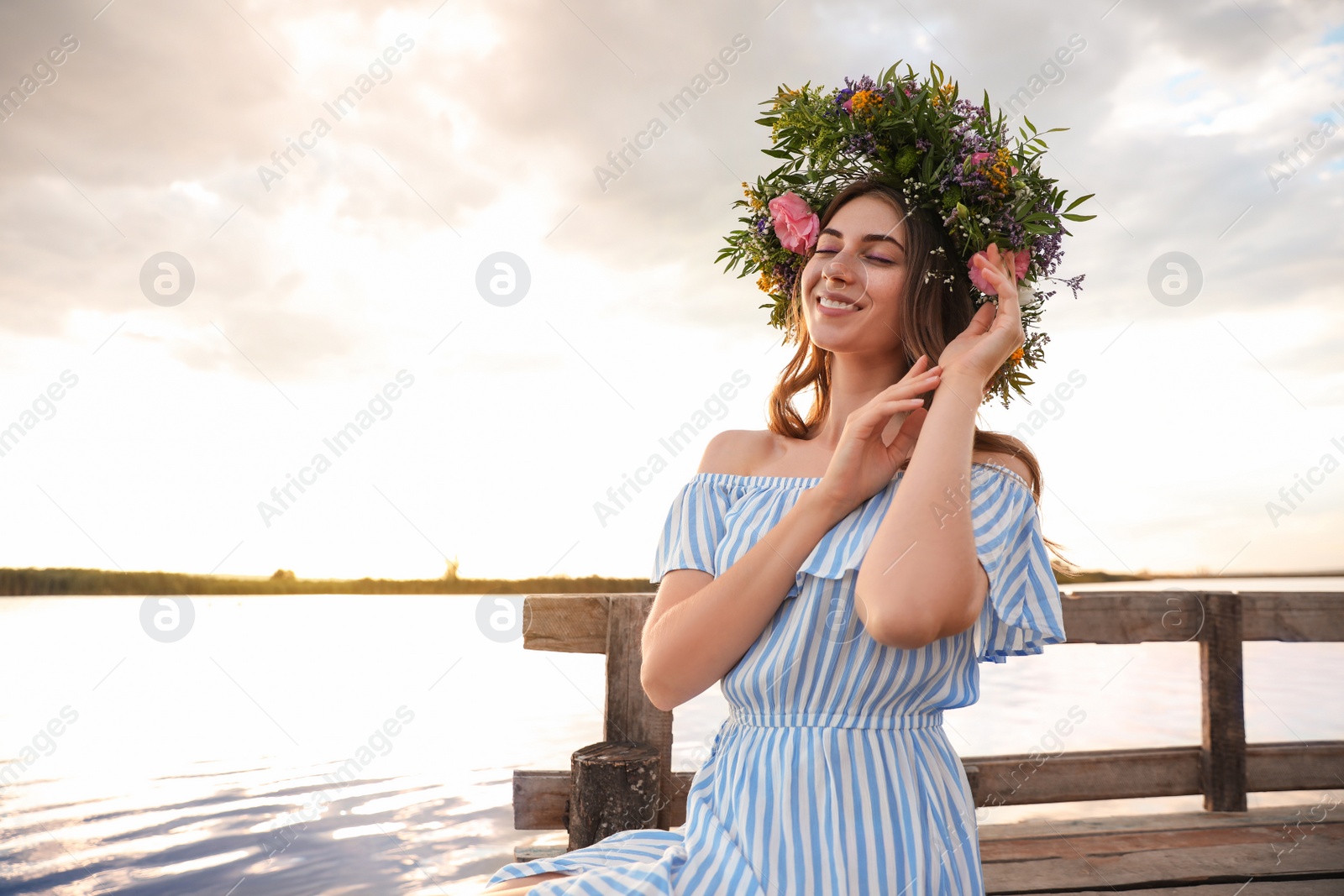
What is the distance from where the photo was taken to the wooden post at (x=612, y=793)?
2.73m

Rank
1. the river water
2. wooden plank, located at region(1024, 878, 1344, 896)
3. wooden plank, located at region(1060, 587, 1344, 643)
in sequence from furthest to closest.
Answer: the river water
wooden plank, located at region(1060, 587, 1344, 643)
wooden plank, located at region(1024, 878, 1344, 896)

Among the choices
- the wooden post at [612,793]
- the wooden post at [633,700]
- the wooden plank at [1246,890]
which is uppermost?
the wooden post at [633,700]

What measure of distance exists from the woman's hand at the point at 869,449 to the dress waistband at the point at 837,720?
0.43m

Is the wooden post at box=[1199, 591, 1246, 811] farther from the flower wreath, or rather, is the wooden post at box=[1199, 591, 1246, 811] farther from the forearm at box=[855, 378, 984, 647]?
the forearm at box=[855, 378, 984, 647]

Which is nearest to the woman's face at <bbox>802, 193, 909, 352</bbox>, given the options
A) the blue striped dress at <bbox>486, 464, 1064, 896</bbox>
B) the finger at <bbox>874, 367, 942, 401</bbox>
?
the finger at <bbox>874, 367, 942, 401</bbox>

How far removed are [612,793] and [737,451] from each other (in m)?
1.36

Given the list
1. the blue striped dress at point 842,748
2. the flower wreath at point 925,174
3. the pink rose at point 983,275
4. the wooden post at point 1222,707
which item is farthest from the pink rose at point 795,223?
the wooden post at point 1222,707

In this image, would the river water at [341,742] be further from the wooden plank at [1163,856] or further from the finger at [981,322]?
the finger at [981,322]

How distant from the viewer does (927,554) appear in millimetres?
1521

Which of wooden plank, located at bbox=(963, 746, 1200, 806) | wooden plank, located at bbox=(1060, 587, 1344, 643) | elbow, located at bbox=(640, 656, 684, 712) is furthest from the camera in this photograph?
wooden plank, located at bbox=(1060, 587, 1344, 643)

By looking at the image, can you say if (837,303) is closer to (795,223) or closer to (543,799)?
Result: (795,223)

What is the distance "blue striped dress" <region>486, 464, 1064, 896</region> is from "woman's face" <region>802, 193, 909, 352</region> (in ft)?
1.30

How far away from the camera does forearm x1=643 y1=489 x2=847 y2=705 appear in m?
1.66

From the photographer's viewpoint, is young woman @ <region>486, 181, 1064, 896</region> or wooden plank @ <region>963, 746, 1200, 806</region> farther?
wooden plank @ <region>963, 746, 1200, 806</region>
